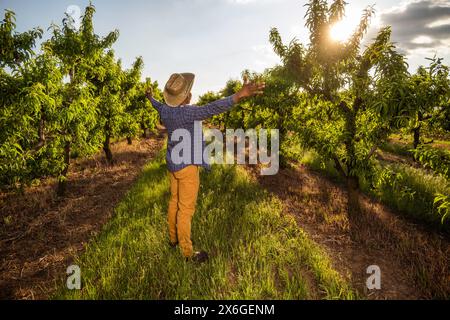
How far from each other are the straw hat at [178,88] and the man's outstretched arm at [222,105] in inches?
12.4

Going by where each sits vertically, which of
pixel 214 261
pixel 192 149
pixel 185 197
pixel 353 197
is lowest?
pixel 214 261

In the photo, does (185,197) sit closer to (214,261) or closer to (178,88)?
(214,261)

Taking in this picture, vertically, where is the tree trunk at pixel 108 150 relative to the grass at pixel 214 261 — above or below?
above

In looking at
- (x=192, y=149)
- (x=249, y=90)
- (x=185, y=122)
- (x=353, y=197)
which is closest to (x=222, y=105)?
(x=249, y=90)

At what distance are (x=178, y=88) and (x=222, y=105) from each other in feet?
3.02

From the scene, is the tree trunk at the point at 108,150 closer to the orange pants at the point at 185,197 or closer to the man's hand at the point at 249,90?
the orange pants at the point at 185,197

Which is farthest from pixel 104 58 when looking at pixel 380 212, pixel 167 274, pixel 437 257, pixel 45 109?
pixel 437 257

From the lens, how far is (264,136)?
12.2 m

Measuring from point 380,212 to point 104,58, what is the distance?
11.5 meters

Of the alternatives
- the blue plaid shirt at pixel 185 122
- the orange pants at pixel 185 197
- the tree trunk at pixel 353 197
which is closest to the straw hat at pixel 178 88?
the blue plaid shirt at pixel 185 122

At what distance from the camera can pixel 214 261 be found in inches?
156

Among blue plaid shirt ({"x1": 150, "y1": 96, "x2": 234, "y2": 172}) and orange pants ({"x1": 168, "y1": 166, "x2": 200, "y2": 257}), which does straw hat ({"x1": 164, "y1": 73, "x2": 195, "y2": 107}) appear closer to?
blue plaid shirt ({"x1": 150, "y1": 96, "x2": 234, "y2": 172})

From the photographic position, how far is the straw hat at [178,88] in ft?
12.3

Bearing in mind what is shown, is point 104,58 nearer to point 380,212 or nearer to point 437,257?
point 380,212
